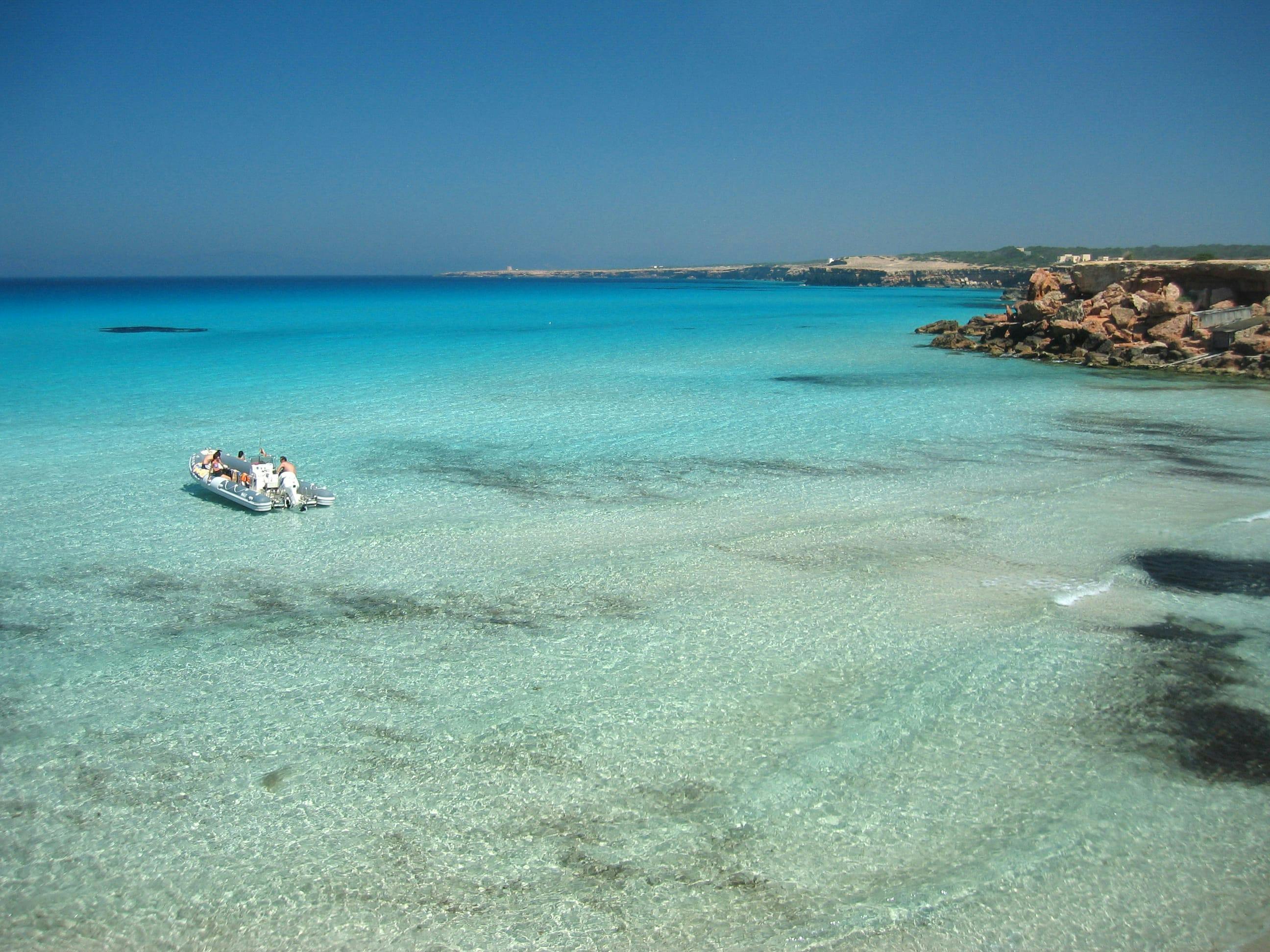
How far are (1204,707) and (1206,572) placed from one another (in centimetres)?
367

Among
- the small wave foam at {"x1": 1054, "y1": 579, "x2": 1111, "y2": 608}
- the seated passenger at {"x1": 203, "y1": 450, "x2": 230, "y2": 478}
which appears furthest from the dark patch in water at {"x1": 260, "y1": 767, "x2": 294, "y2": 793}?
the seated passenger at {"x1": 203, "y1": 450, "x2": 230, "y2": 478}

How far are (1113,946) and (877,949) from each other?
4.13 ft

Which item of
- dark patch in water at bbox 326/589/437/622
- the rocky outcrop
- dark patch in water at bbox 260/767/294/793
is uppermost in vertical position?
the rocky outcrop

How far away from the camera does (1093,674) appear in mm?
8070

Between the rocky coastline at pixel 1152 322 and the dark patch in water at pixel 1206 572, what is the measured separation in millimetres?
20585

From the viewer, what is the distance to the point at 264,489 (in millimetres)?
13758

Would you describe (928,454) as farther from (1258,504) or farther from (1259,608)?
(1259,608)

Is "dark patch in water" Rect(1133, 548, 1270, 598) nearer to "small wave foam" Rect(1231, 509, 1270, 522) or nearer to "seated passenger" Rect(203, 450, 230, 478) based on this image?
"small wave foam" Rect(1231, 509, 1270, 522)

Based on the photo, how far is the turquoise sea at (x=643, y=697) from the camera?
5426 millimetres

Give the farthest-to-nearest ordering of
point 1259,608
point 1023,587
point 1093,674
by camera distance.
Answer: point 1023,587
point 1259,608
point 1093,674

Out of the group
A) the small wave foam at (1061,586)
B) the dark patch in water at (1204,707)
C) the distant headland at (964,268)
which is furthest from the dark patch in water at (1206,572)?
the distant headland at (964,268)

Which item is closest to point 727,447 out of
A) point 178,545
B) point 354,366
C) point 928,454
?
point 928,454

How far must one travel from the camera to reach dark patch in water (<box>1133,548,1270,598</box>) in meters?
10.0

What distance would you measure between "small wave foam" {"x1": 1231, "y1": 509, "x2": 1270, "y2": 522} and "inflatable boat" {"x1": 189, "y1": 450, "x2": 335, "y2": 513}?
12.5 m
